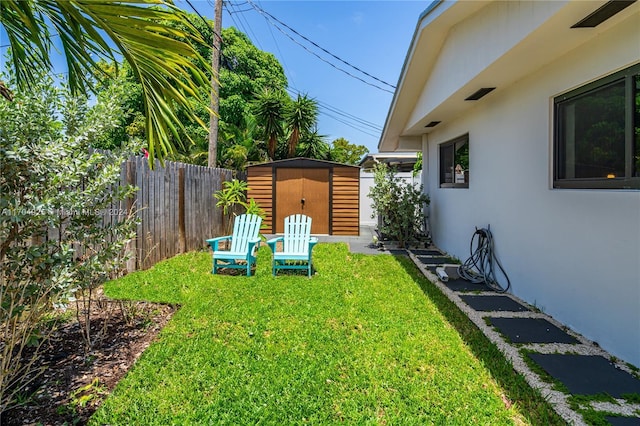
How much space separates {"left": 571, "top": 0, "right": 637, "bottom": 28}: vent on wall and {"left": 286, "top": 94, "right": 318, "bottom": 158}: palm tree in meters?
12.4

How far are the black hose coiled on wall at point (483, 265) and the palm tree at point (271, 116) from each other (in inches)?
434

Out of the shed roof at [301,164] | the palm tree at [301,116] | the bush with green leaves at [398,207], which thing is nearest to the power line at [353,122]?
the palm tree at [301,116]

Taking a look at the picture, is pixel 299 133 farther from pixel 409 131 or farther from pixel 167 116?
pixel 167 116

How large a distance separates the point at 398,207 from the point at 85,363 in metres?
6.25

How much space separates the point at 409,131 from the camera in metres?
8.30

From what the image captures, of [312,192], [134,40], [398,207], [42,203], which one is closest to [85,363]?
[42,203]

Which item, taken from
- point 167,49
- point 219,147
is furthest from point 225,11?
point 167,49

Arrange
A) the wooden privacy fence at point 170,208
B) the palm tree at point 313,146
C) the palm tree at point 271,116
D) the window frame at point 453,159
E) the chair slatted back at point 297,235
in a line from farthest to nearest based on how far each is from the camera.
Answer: the palm tree at point 313,146 → the palm tree at point 271,116 → the window frame at point 453,159 → the chair slatted back at point 297,235 → the wooden privacy fence at point 170,208

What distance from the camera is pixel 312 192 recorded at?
33.7ft

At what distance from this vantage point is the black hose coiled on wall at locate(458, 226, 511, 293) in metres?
4.68

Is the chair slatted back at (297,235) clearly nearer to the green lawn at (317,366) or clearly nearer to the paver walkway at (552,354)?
the green lawn at (317,366)

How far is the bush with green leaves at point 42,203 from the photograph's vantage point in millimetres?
2133

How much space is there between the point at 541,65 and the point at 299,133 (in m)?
11.7

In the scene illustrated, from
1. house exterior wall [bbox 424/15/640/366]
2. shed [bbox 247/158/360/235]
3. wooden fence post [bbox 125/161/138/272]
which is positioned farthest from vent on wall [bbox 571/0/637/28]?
shed [bbox 247/158/360/235]
